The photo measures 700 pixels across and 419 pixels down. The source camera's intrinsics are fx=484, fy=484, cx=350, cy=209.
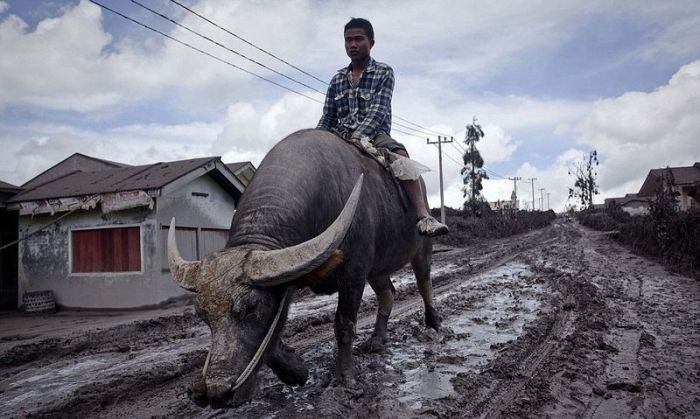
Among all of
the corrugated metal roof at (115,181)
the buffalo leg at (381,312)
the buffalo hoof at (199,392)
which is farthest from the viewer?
the corrugated metal roof at (115,181)

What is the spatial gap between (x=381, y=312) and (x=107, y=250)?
357 inches

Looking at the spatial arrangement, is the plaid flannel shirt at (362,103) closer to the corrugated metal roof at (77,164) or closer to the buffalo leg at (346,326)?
the buffalo leg at (346,326)

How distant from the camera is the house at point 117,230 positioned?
11.4 meters

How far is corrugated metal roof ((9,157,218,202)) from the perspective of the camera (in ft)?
38.7

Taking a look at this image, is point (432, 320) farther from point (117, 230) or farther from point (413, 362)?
point (117, 230)

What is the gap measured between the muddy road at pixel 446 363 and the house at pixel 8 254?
20.3ft

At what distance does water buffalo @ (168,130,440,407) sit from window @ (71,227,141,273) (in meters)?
8.51

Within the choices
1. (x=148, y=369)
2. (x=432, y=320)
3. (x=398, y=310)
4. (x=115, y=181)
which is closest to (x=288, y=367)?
(x=148, y=369)

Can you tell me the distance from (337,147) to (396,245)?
1.21 m

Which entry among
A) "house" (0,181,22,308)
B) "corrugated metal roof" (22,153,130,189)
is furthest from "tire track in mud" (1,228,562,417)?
"corrugated metal roof" (22,153,130,189)

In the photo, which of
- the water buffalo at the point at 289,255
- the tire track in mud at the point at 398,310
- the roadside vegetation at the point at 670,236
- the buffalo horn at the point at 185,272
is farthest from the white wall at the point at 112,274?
the roadside vegetation at the point at 670,236

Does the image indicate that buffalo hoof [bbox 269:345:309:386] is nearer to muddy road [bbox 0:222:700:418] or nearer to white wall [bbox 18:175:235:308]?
muddy road [bbox 0:222:700:418]

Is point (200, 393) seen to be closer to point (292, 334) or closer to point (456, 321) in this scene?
point (292, 334)

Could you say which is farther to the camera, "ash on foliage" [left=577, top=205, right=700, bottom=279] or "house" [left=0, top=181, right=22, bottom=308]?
"house" [left=0, top=181, right=22, bottom=308]
